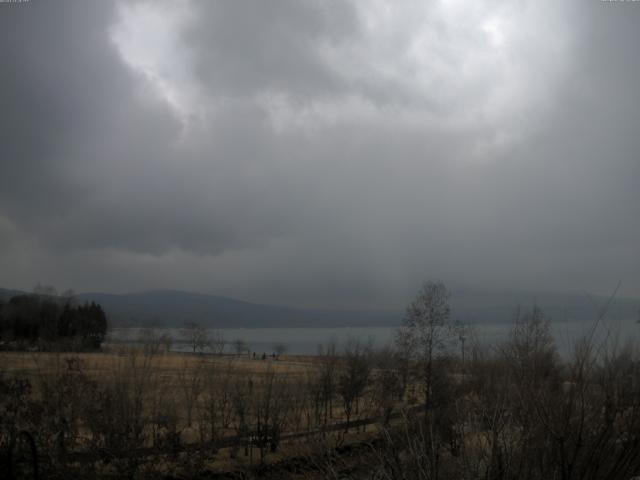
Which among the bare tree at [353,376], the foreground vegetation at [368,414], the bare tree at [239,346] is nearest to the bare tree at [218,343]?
the bare tree at [239,346]

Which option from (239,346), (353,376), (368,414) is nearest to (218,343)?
(353,376)

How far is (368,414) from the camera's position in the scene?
130 feet

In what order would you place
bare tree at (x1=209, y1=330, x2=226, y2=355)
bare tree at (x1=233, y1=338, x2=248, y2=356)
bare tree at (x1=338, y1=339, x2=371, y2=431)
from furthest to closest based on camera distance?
bare tree at (x1=233, y1=338, x2=248, y2=356) < bare tree at (x1=209, y1=330, x2=226, y2=355) < bare tree at (x1=338, y1=339, x2=371, y2=431)

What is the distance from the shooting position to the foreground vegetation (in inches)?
289

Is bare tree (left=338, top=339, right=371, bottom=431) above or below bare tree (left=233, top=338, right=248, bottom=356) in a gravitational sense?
above

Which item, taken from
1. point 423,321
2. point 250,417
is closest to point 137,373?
point 250,417

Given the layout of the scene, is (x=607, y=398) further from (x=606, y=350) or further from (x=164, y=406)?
(x=164, y=406)

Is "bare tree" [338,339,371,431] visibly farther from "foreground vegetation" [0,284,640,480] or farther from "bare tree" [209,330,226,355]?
"bare tree" [209,330,226,355]

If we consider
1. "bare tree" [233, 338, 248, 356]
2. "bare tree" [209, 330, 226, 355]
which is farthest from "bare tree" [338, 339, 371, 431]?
"bare tree" [233, 338, 248, 356]

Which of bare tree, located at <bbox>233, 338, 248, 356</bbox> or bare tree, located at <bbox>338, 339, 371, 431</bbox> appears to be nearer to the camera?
bare tree, located at <bbox>338, 339, 371, 431</bbox>

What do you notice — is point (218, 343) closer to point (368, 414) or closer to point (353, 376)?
point (353, 376)

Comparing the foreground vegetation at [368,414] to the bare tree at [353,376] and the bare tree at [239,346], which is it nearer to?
the bare tree at [353,376]

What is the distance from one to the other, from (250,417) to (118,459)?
44.2ft

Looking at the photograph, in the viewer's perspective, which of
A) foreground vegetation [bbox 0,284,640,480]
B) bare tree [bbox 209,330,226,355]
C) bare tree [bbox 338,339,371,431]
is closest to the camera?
foreground vegetation [bbox 0,284,640,480]
